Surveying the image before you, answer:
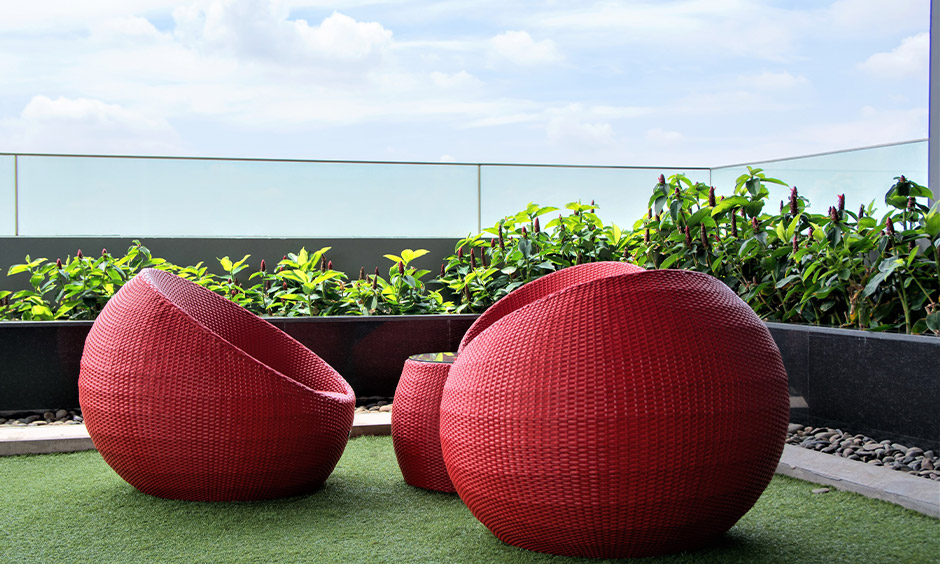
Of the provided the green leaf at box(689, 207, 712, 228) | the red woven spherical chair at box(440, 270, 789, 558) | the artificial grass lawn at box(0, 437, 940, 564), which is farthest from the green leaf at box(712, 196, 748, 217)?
the red woven spherical chair at box(440, 270, 789, 558)

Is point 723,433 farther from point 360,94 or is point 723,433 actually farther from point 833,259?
point 360,94

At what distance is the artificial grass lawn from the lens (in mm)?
2424

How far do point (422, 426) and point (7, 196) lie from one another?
527cm

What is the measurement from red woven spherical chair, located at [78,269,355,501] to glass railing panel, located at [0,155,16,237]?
4311 millimetres

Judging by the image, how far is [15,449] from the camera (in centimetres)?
393

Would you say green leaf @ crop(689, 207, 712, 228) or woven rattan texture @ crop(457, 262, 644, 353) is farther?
green leaf @ crop(689, 207, 712, 228)

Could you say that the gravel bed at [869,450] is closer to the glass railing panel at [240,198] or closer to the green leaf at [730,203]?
the green leaf at [730,203]

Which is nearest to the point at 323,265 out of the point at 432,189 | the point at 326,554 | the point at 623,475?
the point at 432,189

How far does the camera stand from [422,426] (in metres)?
3.24

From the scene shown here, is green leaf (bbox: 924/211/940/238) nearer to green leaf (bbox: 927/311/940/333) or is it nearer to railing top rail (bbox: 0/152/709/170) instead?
green leaf (bbox: 927/311/940/333)

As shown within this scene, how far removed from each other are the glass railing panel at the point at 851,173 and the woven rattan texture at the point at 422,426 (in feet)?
11.8

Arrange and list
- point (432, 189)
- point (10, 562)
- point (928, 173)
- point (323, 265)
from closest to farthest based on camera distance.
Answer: point (10, 562)
point (928, 173)
point (323, 265)
point (432, 189)

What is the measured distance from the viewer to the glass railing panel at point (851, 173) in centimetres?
549

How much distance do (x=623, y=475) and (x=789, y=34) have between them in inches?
549
